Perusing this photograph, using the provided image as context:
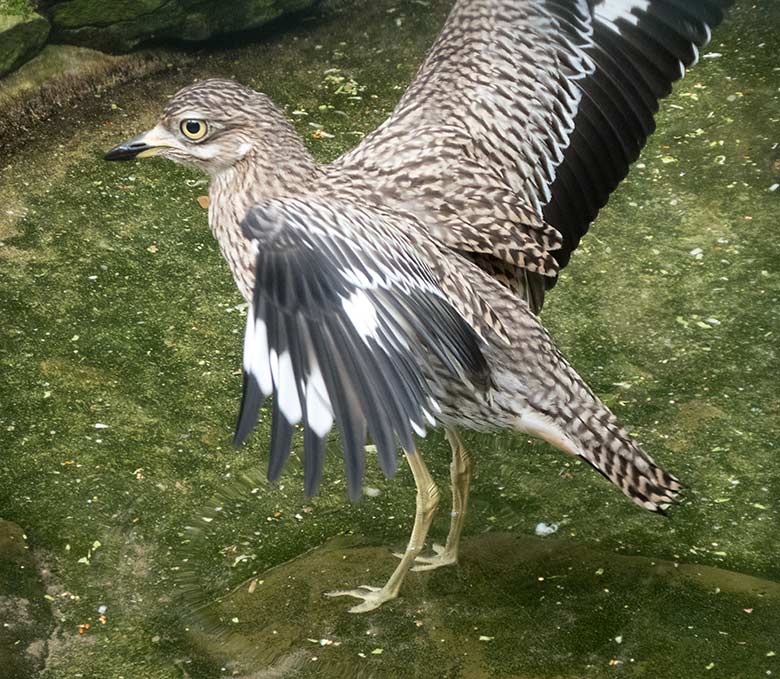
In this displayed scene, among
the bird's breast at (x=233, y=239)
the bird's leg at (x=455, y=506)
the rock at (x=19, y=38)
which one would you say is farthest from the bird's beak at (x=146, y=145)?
the rock at (x=19, y=38)

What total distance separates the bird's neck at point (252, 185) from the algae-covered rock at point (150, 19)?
3.03 m

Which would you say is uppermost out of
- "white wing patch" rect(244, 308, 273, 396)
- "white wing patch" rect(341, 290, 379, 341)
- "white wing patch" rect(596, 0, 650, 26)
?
"white wing patch" rect(596, 0, 650, 26)

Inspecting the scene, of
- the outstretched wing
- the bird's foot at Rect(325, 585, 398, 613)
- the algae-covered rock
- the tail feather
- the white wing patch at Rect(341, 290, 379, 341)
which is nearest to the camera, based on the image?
the outstretched wing

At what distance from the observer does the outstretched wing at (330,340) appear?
291 cm

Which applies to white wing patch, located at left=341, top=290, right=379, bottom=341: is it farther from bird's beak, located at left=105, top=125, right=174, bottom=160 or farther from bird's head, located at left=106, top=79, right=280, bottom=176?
bird's beak, located at left=105, top=125, right=174, bottom=160

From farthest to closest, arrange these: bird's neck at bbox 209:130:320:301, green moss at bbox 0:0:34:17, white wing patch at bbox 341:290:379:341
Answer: green moss at bbox 0:0:34:17 < bird's neck at bbox 209:130:320:301 < white wing patch at bbox 341:290:379:341

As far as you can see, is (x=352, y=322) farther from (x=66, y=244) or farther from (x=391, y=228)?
(x=66, y=244)

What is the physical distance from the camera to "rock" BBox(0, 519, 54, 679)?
387cm

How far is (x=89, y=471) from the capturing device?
181 inches

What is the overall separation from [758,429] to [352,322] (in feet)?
7.19

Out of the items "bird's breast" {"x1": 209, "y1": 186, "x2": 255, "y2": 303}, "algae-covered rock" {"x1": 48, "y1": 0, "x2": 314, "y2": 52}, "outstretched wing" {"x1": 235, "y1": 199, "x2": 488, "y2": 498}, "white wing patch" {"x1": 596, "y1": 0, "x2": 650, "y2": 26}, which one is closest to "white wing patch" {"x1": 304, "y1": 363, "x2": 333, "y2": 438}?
"outstretched wing" {"x1": 235, "y1": 199, "x2": 488, "y2": 498}

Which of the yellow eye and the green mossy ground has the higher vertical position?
the yellow eye

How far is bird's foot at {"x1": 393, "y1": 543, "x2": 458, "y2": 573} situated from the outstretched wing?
1.12m

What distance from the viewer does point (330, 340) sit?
119 inches
